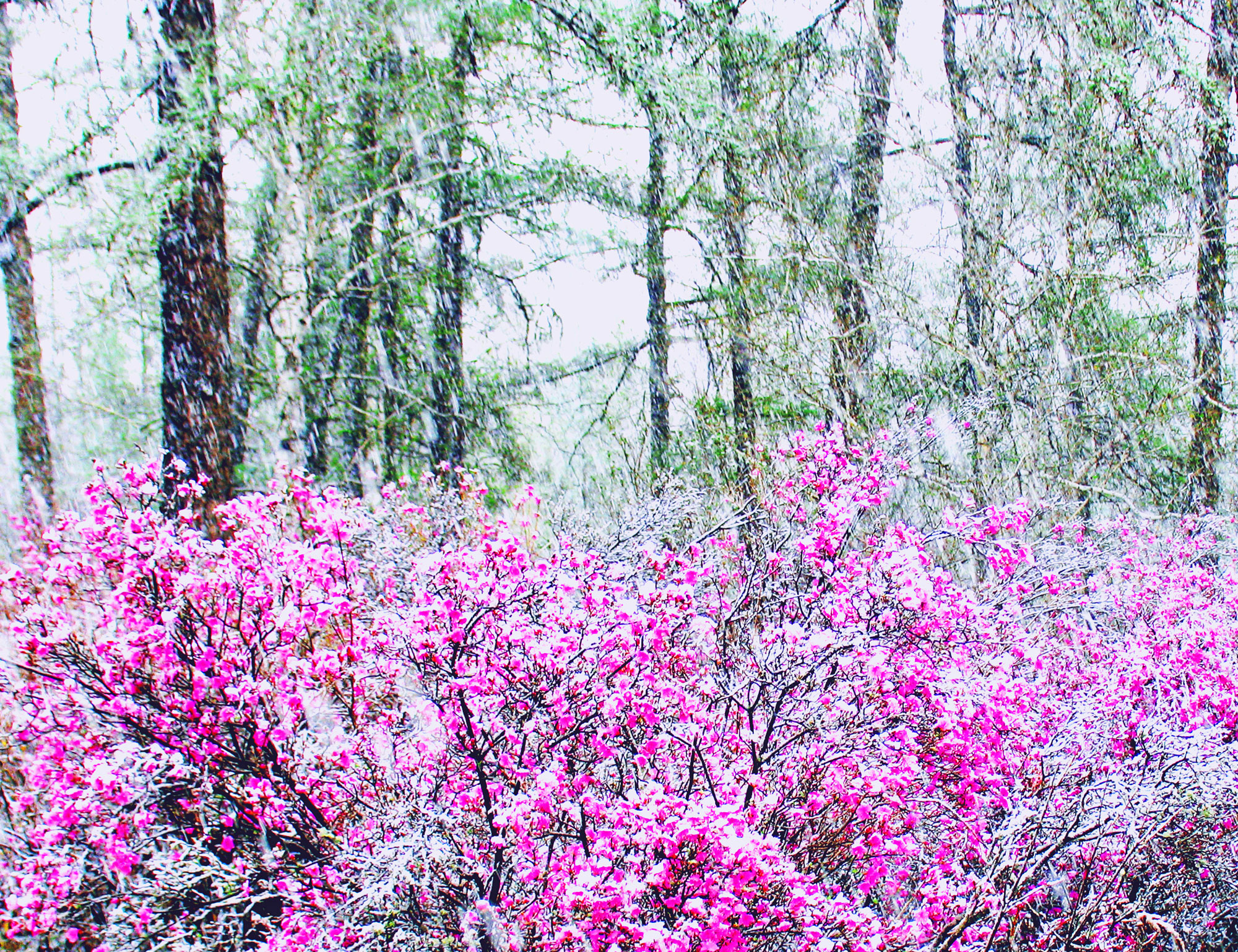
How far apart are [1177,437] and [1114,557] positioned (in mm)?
5147

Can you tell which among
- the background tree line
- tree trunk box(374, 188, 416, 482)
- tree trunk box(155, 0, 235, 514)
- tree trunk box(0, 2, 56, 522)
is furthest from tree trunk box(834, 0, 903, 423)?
tree trunk box(0, 2, 56, 522)

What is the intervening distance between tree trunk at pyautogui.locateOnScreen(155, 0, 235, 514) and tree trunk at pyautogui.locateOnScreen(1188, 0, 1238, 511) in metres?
9.34

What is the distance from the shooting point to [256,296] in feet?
36.2

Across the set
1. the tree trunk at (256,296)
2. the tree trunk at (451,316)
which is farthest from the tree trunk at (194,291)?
the tree trunk at (451,316)

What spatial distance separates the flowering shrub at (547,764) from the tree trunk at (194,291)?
4.07 metres

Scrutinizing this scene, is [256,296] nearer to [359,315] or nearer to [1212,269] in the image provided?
[359,315]

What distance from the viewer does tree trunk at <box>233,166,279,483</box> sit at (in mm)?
9609

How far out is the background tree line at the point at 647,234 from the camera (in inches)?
318

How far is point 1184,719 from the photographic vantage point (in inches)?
161

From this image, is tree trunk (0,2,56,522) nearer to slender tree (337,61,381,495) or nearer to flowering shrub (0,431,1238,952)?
slender tree (337,61,381,495)

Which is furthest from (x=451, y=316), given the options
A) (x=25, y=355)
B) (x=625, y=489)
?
(x=25, y=355)

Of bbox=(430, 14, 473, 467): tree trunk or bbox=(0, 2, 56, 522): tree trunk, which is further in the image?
bbox=(430, 14, 473, 467): tree trunk

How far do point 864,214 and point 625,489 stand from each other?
4086 millimetres

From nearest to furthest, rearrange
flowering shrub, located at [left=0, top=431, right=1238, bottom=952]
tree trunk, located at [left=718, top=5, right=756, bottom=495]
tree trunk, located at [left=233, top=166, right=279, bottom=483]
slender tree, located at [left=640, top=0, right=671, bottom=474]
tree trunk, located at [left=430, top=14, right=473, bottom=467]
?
flowering shrub, located at [left=0, top=431, right=1238, bottom=952] < tree trunk, located at [left=233, top=166, right=279, bottom=483] < tree trunk, located at [left=718, top=5, right=756, bottom=495] < slender tree, located at [left=640, top=0, right=671, bottom=474] < tree trunk, located at [left=430, top=14, right=473, bottom=467]
